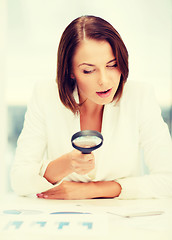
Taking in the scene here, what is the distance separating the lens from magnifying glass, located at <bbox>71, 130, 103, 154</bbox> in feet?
3.11

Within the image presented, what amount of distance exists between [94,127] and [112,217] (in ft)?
2.15

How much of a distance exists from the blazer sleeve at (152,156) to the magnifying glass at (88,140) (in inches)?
16.4

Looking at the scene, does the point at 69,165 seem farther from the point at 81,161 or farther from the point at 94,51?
the point at 94,51

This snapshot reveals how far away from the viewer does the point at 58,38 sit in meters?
2.71

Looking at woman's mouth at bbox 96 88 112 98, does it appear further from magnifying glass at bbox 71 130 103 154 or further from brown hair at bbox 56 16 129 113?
magnifying glass at bbox 71 130 103 154

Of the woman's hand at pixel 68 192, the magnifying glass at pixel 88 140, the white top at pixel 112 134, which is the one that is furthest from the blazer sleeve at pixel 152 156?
the magnifying glass at pixel 88 140

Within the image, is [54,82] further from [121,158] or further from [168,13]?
[168,13]

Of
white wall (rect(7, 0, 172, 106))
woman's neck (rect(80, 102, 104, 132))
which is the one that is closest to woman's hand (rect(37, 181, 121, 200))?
woman's neck (rect(80, 102, 104, 132))

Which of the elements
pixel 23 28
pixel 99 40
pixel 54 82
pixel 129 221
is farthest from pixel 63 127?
pixel 23 28

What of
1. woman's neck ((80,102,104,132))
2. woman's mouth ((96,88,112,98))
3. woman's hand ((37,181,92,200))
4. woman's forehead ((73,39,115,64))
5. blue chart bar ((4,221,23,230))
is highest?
woman's forehead ((73,39,115,64))

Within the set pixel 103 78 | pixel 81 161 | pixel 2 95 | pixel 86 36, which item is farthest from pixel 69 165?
pixel 2 95

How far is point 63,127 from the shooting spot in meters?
1.48

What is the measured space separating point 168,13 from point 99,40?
177 centimetres

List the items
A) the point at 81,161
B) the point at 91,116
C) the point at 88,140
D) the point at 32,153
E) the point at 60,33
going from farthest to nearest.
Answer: the point at 60,33 < the point at 91,116 < the point at 32,153 < the point at 81,161 < the point at 88,140
